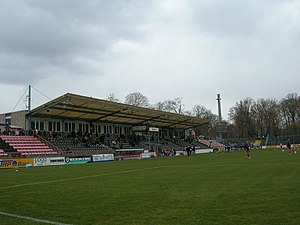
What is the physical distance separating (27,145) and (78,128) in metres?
15.1

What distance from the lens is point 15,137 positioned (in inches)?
1623

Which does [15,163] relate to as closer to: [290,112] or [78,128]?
[78,128]

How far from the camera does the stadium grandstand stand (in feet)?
→ 134

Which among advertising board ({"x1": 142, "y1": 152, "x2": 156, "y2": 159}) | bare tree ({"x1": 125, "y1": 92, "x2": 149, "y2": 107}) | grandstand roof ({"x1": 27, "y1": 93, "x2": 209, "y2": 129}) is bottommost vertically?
advertising board ({"x1": 142, "y1": 152, "x2": 156, "y2": 159})

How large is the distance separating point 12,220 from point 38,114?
41.2 metres

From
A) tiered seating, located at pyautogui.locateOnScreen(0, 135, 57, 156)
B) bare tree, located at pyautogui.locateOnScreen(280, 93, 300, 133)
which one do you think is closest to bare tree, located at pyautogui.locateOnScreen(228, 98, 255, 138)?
bare tree, located at pyautogui.locateOnScreen(280, 93, 300, 133)

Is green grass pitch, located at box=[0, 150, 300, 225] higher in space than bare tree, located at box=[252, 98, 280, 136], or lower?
lower

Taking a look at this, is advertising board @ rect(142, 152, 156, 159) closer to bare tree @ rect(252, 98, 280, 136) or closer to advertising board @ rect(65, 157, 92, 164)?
advertising board @ rect(65, 157, 92, 164)

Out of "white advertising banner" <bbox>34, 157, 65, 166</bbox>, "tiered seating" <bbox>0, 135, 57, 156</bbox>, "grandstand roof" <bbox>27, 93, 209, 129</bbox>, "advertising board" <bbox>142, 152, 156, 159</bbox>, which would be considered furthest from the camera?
"advertising board" <bbox>142, 152, 156, 159</bbox>

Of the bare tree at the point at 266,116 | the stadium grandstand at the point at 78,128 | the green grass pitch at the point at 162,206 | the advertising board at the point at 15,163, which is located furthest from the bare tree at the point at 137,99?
the green grass pitch at the point at 162,206

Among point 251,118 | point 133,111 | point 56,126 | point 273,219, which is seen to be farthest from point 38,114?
point 251,118

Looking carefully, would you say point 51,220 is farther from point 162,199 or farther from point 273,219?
point 273,219

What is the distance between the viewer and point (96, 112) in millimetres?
50375

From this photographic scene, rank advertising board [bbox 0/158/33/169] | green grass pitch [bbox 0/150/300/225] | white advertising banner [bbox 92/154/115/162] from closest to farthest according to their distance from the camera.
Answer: green grass pitch [bbox 0/150/300/225], advertising board [bbox 0/158/33/169], white advertising banner [bbox 92/154/115/162]
